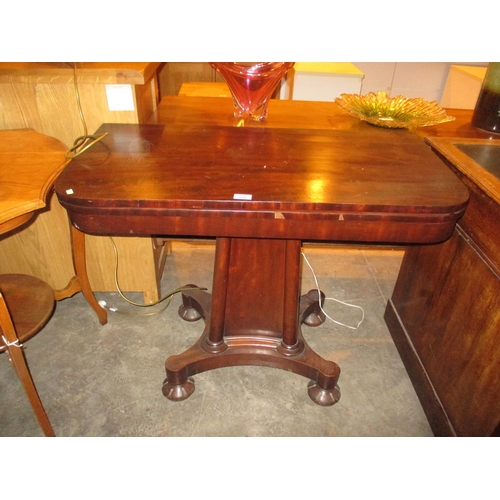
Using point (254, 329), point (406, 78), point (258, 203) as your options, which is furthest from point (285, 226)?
point (406, 78)

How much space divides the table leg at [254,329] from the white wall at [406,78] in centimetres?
275

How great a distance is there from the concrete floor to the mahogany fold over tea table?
3.6 inches

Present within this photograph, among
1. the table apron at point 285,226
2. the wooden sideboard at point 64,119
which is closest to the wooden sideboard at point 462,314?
the table apron at point 285,226

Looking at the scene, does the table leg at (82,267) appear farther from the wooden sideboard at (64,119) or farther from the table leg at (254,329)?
the table leg at (254,329)

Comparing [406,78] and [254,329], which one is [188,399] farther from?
[406,78]

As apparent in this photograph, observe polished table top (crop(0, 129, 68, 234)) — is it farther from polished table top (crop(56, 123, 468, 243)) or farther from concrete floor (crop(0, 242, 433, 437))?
concrete floor (crop(0, 242, 433, 437))

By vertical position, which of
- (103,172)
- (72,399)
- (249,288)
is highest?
(103,172)

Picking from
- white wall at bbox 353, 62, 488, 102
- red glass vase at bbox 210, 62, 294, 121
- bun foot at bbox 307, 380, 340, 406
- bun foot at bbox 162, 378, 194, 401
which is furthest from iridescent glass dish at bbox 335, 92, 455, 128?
white wall at bbox 353, 62, 488, 102

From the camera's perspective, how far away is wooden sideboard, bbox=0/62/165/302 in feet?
4.54

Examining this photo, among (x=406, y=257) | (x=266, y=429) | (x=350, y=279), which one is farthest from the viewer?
(x=350, y=279)

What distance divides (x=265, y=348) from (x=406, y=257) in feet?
2.39

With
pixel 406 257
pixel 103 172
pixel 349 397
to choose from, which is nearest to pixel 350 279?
pixel 406 257

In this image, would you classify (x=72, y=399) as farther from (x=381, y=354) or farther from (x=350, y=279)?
(x=350, y=279)
